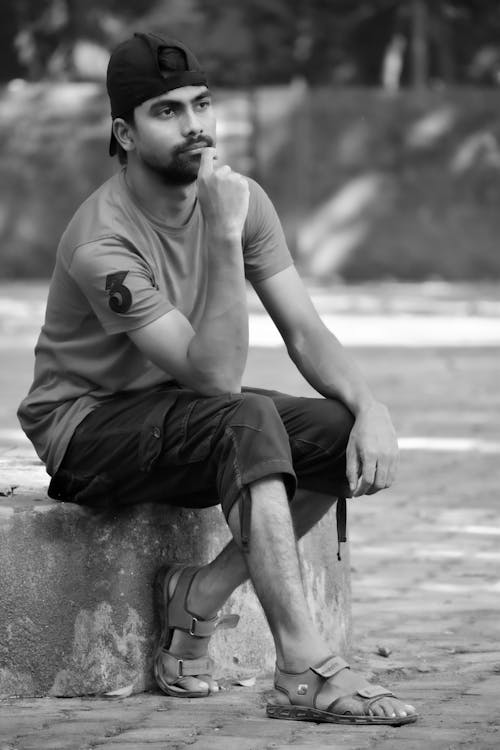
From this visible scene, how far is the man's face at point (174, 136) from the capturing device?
4.52 meters

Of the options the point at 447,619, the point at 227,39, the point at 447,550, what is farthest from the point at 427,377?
the point at 227,39

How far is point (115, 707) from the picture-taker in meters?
4.25

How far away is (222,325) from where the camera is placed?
424 cm

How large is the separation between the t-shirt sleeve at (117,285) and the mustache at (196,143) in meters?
0.32

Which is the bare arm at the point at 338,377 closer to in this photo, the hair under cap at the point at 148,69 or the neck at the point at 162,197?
the neck at the point at 162,197

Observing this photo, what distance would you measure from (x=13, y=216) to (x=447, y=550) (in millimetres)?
15724

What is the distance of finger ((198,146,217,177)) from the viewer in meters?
A: 4.38

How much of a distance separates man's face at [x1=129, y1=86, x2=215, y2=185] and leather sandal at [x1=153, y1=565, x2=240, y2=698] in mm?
1095

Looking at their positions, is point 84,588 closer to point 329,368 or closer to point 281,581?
point 281,581

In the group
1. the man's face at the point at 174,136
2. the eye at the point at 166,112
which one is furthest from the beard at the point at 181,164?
the eye at the point at 166,112

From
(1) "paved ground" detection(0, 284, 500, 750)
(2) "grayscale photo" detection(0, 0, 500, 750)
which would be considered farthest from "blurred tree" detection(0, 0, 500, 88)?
(2) "grayscale photo" detection(0, 0, 500, 750)

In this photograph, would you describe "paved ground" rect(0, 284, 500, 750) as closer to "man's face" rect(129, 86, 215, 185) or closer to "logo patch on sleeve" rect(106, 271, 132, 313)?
"logo patch on sleeve" rect(106, 271, 132, 313)

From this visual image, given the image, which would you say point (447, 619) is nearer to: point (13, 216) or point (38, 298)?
point (38, 298)

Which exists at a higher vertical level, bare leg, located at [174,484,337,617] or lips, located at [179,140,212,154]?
lips, located at [179,140,212,154]
